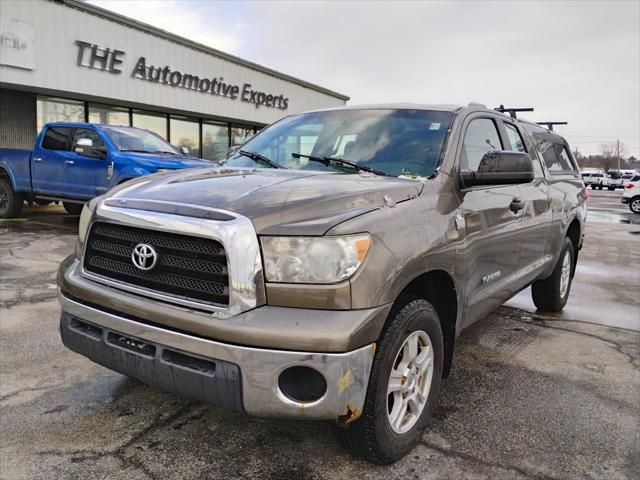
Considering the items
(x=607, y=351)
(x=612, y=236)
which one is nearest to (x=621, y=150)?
(x=612, y=236)

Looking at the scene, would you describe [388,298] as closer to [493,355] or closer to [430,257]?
[430,257]

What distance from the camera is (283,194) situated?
2.46 m

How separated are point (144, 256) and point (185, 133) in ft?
55.2

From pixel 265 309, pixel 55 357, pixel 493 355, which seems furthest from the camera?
pixel 493 355

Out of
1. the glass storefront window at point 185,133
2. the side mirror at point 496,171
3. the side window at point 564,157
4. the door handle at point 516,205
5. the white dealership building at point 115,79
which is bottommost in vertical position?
the door handle at point 516,205

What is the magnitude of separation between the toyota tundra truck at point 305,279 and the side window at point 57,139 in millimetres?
8192

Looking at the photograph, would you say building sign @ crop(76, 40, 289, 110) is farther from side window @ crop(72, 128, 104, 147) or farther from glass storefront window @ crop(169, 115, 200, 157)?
side window @ crop(72, 128, 104, 147)

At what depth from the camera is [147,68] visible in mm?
15203

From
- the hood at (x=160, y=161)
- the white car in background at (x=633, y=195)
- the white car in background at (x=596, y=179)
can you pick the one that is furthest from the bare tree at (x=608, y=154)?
the hood at (x=160, y=161)

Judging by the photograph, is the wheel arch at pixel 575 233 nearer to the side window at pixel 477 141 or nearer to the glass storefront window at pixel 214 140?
the side window at pixel 477 141

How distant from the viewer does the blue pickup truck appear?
360 inches

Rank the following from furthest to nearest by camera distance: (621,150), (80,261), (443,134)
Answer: (621,150)
(443,134)
(80,261)

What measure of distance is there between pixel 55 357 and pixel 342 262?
2629mm

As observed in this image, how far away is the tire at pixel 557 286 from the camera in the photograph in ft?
17.1
